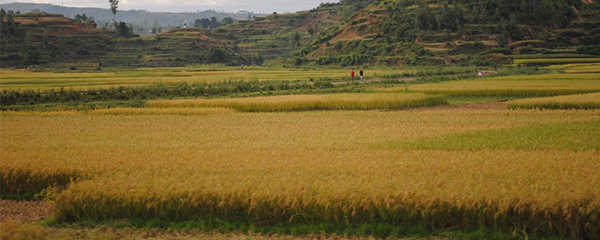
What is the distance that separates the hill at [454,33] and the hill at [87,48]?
21.5 m

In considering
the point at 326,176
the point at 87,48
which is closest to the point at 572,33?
the point at 87,48

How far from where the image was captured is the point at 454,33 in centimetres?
8650

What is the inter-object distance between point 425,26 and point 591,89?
210 ft

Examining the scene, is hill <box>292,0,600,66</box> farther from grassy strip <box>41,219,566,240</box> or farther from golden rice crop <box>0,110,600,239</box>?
grassy strip <box>41,219,566,240</box>

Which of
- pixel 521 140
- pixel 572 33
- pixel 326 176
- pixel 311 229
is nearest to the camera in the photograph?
pixel 311 229

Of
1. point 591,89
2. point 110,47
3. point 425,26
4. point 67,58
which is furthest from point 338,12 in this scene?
point 591,89

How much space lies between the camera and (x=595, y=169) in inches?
372

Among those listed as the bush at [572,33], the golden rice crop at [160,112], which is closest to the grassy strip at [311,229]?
the golden rice crop at [160,112]

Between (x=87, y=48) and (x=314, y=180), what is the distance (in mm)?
94030

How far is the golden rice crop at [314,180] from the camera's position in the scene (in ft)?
25.1

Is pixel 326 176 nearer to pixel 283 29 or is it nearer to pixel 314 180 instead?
pixel 314 180

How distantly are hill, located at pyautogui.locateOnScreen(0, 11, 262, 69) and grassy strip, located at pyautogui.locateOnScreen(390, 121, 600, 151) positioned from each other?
75908mm

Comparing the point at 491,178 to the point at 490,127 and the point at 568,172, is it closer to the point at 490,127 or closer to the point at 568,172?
the point at 568,172

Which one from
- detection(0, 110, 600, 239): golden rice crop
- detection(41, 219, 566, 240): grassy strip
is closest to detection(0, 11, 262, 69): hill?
detection(0, 110, 600, 239): golden rice crop
